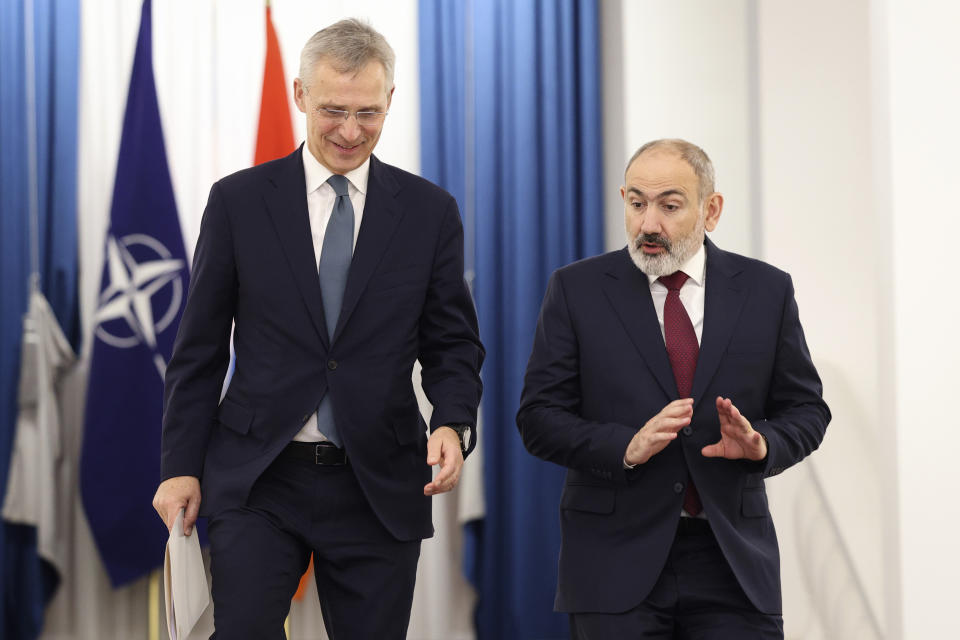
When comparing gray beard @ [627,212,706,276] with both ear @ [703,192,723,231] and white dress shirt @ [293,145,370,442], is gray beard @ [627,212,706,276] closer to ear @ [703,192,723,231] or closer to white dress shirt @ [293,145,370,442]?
ear @ [703,192,723,231]

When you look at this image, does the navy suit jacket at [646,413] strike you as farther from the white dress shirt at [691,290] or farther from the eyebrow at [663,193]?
the eyebrow at [663,193]

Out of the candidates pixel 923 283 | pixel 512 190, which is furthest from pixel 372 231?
pixel 512 190

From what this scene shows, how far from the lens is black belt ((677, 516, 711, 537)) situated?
8.29 feet

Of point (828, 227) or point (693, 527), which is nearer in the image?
point (693, 527)

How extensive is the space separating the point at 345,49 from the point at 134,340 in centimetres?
257

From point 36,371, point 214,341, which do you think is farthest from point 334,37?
point 36,371

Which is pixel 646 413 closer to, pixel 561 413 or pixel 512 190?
pixel 561 413

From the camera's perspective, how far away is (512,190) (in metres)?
5.04

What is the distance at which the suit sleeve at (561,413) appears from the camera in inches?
96.7

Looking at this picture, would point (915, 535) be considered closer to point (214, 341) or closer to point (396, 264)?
point (396, 264)

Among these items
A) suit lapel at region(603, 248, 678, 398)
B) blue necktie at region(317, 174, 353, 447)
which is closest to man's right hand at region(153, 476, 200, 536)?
blue necktie at region(317, 174, 353, 447)

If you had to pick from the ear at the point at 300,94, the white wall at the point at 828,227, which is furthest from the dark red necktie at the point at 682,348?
the white wall at the point at 828,227

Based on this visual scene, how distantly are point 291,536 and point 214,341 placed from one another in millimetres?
486

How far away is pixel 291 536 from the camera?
2.33m
